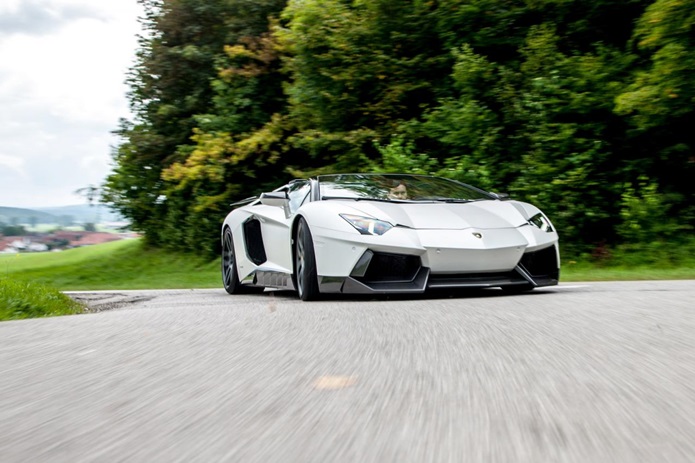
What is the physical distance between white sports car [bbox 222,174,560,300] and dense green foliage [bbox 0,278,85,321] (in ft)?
7.00

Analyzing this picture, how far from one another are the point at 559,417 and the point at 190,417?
47.6 inches

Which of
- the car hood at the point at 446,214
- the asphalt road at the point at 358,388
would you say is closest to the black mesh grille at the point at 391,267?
the car hood at the point at 446,214

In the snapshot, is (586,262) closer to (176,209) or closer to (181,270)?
(181,270)

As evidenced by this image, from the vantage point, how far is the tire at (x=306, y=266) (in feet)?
24.0

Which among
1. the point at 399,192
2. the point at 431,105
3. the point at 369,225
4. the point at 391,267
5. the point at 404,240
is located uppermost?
the point at 431,105

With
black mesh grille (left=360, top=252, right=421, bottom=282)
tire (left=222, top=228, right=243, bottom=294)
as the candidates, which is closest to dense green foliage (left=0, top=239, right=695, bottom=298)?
tire (left=222, top=228, right=243, bottom=294)

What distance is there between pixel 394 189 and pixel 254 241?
208 centimetres

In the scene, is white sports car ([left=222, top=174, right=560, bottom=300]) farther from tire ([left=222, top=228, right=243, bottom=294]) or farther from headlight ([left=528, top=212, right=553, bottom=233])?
tire ([left=222, top=228, right=243, bottom=294])

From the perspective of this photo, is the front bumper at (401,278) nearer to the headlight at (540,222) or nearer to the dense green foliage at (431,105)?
the headlight at (540,222)

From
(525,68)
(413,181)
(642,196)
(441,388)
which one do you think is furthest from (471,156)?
(441,388)

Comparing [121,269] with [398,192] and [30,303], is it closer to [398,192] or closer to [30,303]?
[30,303]

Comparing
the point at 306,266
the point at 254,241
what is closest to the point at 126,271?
the point at 254,241

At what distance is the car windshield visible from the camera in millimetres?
7930

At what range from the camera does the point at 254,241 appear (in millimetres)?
9484
